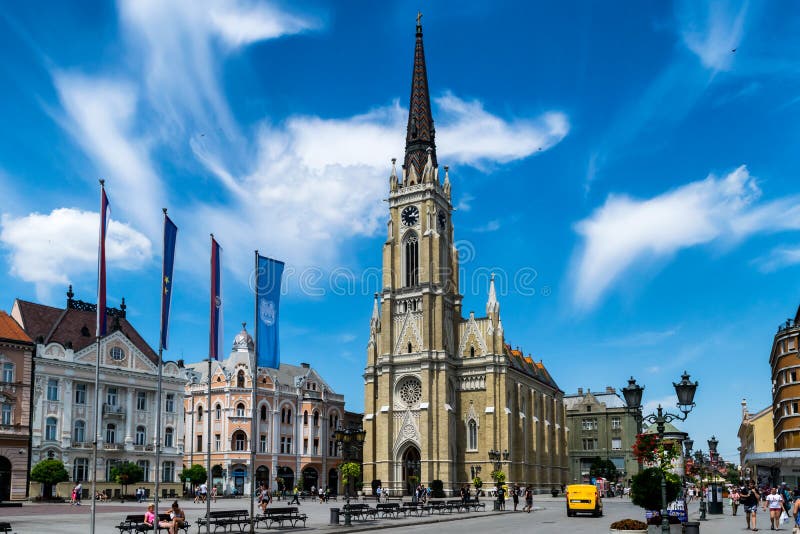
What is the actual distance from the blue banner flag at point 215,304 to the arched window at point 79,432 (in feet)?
134

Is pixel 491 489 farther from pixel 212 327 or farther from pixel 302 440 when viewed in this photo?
pixel 212 327

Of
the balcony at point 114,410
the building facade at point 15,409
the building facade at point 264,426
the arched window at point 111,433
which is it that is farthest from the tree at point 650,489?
the building facade at point 264,426

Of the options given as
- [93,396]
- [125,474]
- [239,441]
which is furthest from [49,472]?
[239,441]

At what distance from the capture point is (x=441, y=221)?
292ft

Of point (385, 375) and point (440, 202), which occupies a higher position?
point (440, 202)

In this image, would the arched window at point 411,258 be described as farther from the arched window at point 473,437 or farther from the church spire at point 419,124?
the arched window at point 473,437

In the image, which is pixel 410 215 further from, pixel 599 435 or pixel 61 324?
pixel 599 435

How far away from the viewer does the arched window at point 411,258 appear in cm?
8462

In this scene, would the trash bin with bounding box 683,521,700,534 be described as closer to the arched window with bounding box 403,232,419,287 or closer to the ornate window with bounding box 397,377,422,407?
the ornate window with bounding box 397,377,422,407

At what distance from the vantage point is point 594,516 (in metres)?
41.9

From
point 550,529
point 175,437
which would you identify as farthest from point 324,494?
point 550,529

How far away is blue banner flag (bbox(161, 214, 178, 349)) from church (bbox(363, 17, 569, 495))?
53246mm

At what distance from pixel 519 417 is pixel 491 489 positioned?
1127 centimetres

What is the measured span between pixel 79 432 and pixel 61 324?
30.0 ft
